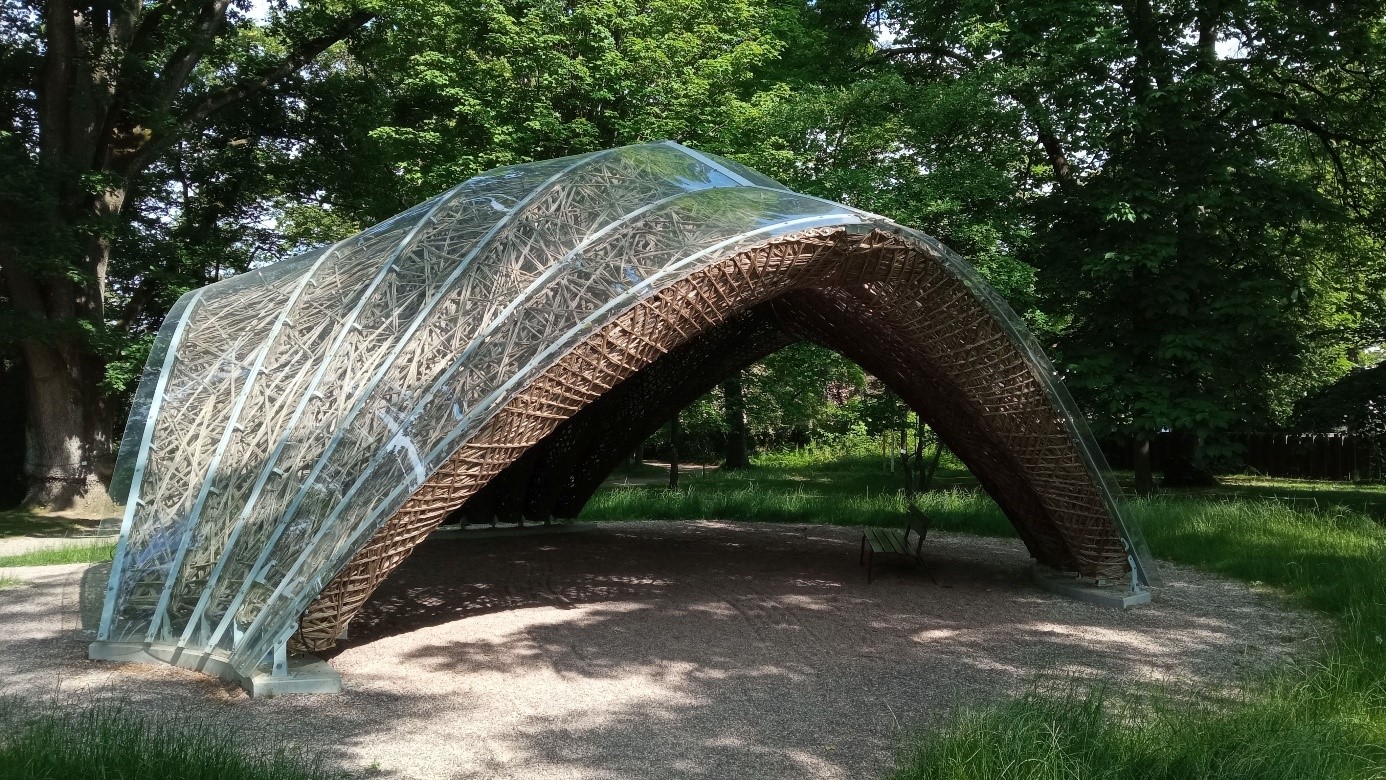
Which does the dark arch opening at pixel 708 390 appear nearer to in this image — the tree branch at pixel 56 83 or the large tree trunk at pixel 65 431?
the large tree trunk at pixel 65 431

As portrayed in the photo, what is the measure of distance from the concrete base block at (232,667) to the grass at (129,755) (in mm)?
825

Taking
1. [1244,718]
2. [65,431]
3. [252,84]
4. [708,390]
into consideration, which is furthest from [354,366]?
[252,84]

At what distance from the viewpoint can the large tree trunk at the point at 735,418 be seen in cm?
1852

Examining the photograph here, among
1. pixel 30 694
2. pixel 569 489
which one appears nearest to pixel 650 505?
pixel 569 489

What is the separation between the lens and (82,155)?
1491 centimetres

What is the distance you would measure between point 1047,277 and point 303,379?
1259 centimetres

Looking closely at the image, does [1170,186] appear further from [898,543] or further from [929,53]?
[898,543]

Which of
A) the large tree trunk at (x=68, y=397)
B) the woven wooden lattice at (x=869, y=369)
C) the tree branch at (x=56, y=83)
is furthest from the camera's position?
the large tree trunk at (x=68, y=397)

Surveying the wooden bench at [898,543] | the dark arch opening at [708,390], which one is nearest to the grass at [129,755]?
the dark arch opening at [708,390]

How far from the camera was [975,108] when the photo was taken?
1609cm

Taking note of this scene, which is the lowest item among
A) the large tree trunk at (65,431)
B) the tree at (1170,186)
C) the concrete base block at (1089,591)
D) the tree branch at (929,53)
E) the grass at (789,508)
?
the concrete base block at (1089,591)

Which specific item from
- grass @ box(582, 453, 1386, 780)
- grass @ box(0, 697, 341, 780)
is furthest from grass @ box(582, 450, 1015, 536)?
grass @ box(0, 697, 341, 780)

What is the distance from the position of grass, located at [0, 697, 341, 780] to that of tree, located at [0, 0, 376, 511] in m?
10.6

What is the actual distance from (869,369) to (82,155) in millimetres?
11863
